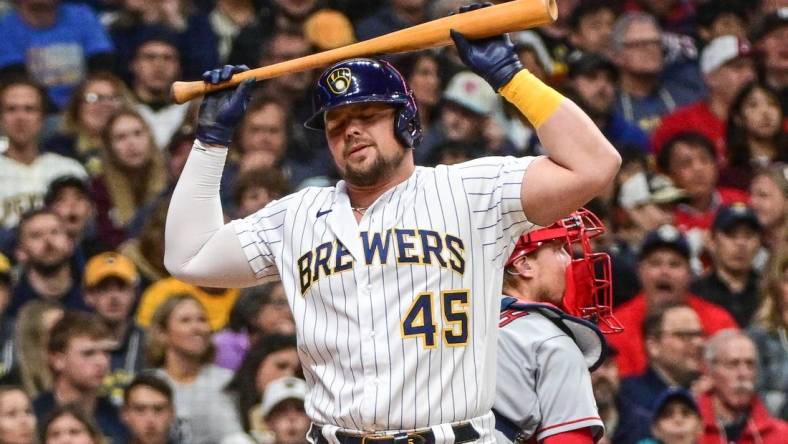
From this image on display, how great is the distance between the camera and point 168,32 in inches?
265

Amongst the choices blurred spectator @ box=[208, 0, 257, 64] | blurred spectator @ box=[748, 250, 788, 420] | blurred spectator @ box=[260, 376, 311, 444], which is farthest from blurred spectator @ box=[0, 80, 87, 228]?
blurred spectator @ box=[748, 250, 788, 420]

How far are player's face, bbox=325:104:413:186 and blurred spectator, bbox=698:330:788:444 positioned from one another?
9.05 feet

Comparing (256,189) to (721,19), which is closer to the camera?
(256,189)

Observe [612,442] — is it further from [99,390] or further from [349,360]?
[349,360]

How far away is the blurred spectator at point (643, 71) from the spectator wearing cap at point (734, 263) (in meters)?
0.95

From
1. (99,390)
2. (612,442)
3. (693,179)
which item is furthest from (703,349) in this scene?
(99,390)

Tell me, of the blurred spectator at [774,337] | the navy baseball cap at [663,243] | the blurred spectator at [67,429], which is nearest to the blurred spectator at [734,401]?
the blurred spectator at [774,337]

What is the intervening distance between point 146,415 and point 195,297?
1.85 feet

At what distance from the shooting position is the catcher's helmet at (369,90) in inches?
119

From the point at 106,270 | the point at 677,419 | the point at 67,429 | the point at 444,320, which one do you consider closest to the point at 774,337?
the point at 677,419

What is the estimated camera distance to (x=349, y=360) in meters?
2.98

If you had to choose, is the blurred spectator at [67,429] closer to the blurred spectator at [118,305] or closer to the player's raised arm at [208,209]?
the blurred spectator at [118,305]

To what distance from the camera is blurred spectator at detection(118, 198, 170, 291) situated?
229 inches

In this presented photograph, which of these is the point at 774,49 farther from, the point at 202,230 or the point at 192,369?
the point at 202,230
